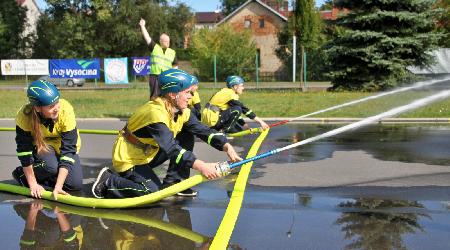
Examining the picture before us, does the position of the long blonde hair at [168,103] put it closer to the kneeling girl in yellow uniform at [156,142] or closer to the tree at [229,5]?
the kneeling girl in yellow uniform at [156,142]

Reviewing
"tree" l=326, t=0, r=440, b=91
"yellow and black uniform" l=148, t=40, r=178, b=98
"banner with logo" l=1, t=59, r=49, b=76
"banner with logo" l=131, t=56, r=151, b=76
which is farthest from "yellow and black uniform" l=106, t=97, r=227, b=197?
"banner with logo" l=1, t=59, r=49, b=76

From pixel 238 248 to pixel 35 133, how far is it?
244 centimetres

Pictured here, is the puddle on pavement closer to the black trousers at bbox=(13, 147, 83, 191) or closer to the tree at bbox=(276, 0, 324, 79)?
the black trousers at bbox=(13, 147, 83, 191)

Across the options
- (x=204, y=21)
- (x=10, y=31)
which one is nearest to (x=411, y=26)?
(x=10, y=31)

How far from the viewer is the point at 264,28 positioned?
2136 inches

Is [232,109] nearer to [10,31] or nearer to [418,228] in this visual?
[418,228]

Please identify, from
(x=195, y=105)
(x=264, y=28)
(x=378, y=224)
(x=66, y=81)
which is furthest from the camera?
(x=264, y=28)

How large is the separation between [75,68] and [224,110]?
837 inches

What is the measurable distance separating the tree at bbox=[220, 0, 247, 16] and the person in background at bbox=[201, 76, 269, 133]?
85825mm

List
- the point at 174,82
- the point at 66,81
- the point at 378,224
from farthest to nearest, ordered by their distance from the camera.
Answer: the point at 66,81 < the point at 174,82 < the point at 378,224

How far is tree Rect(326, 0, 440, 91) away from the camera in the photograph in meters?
20.2

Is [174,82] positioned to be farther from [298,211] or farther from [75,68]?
[75,68]

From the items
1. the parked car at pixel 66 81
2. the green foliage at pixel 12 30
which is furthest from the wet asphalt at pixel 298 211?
the green foliage at pixel 12 30

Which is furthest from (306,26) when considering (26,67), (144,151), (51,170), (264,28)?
(144,151)
